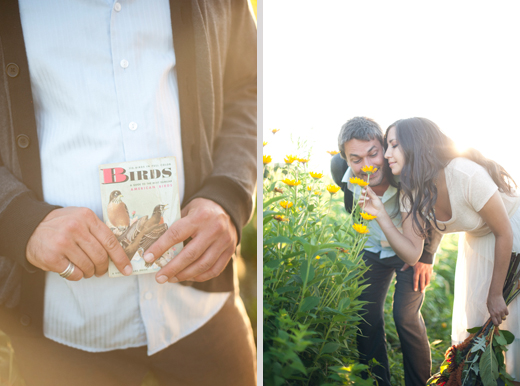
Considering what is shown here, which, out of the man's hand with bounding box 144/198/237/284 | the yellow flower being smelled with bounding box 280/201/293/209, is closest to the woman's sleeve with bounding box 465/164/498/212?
the yellow flower being smelled with bounding box 280/201/293/209

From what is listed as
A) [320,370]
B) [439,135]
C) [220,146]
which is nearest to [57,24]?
[220,146]

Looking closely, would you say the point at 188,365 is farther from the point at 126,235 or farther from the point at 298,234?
the point at 298,234

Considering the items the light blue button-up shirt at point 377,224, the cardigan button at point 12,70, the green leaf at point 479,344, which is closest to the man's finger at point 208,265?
the light blue button-up shirt at point 377,224

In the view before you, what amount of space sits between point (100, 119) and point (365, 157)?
1184mm

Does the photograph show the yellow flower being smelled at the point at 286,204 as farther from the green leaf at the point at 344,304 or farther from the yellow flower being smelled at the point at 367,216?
the green leaf at the point at 344,304

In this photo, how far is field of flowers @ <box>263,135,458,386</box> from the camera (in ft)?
5.39

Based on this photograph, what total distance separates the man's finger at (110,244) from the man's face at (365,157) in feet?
3.62

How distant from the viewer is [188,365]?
1618 mm

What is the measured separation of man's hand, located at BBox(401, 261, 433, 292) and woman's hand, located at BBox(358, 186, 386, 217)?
292mm

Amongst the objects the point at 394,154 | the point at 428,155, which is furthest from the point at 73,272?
the point at 428,155

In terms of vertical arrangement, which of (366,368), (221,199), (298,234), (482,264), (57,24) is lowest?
(366,368)

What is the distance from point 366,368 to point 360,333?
0.17 m

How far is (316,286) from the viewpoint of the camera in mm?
1676

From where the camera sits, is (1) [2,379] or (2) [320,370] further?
(2) [320,370]
